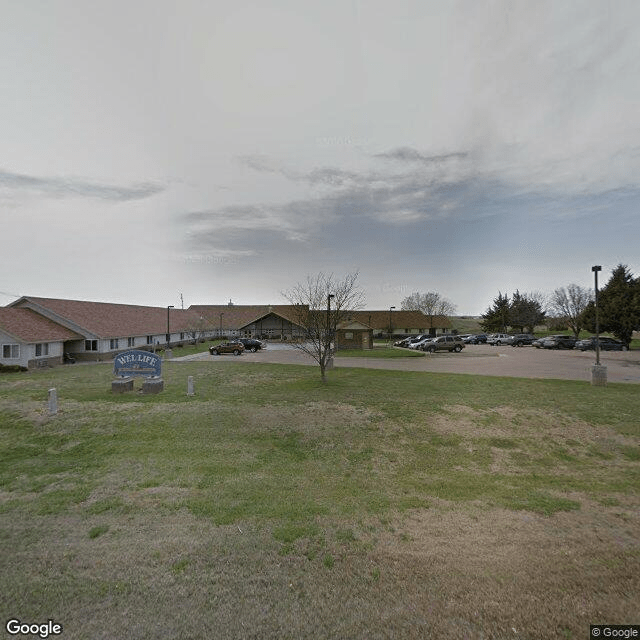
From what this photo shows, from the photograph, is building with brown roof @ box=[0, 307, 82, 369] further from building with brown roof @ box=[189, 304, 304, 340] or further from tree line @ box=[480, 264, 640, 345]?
tree line @ box=[480, 264, 640, 345]

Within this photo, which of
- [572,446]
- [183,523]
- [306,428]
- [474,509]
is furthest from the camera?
[306,428]

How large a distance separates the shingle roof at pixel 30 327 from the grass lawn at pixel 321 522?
19.7 meters

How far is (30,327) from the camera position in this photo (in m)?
28.1

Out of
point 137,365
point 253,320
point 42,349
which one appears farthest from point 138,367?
point 253,320

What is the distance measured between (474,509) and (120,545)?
552cm

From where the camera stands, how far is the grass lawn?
141 inches

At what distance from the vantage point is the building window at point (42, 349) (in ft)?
89.6

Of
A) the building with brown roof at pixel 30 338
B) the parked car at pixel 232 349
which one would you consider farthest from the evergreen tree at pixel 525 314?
the building with brown roof at pixel 30 338

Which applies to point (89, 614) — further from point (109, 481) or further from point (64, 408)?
point (64, 408)

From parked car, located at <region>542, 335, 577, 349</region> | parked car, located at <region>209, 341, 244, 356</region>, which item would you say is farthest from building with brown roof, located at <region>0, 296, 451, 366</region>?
parked car, located at <region>542, 335, 577, 349</region>

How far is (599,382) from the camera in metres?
16.3

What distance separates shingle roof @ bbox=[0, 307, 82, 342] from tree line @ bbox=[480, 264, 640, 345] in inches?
2006

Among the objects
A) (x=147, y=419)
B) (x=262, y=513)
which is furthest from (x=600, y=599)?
(x=147, y=419)

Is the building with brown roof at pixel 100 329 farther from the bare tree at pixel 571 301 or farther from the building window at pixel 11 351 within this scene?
the bare tree at pixel 571 301
